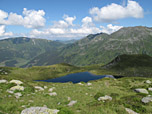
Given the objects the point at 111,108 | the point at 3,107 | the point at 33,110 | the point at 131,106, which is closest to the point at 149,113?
the point at 131,106

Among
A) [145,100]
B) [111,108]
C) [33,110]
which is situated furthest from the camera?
[145,100]

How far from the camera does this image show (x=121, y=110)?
13.4m

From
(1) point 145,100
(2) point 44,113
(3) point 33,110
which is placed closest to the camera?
(2) point 44,113

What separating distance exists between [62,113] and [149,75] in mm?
221469

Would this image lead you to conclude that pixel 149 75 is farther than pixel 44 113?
Yes

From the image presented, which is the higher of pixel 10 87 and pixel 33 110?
pixel 33 110

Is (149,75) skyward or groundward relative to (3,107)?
groundward

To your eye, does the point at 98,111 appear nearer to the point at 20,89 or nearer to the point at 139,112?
the point at 139,112

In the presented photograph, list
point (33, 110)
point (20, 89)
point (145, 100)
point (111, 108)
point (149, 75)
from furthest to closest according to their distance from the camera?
point (149, 75) < point (20, 89) < point (145, 100) < point (111, 108) < point (33, 110)

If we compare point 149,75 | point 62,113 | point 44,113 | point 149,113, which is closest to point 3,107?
point 44,113

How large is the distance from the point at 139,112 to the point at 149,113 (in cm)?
101

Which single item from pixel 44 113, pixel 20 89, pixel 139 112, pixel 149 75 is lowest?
pixel 149 75

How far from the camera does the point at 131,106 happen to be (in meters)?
14.7

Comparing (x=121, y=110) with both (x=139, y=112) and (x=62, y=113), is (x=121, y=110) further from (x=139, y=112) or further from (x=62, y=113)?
(x=62, y=113)
